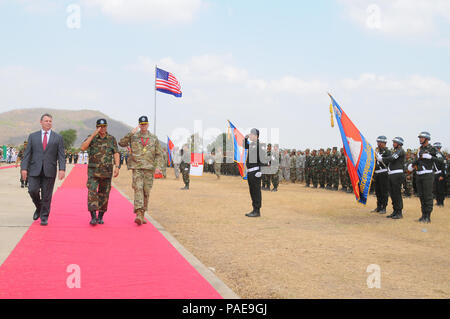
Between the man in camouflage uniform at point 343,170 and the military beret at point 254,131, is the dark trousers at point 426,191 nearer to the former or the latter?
the military beret at point 254,131

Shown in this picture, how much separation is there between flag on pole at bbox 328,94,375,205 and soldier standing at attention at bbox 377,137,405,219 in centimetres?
45

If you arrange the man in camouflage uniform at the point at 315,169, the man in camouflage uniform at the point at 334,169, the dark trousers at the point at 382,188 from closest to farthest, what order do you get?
the dark trousers at the point at 382,188, the man in camouflage uniform at the point at 334,169, the man in camouflage uniform at the point at 315,169

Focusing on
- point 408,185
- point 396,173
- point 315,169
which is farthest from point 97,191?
point 315,169

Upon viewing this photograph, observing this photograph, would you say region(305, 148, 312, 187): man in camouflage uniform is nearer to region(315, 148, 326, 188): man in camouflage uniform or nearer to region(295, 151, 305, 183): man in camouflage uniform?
region(315, 148, 326, 188): man in camouflage uniform

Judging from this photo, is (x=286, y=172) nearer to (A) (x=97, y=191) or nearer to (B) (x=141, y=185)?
(B) (x=141, y=185)

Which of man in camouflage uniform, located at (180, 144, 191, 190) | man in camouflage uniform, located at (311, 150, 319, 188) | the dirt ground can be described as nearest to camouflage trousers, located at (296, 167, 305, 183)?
man in camouflage uniform, located at (311, 150, 319, 188)

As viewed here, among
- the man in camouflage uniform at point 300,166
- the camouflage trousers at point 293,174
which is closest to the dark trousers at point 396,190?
the man in camouflage uniform at point 300,166

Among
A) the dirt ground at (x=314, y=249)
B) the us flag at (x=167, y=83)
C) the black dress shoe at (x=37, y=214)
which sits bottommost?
the dirt ground at (x=314, y=249)

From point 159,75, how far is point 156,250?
77.6 ft

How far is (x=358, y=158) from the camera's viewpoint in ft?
35.4

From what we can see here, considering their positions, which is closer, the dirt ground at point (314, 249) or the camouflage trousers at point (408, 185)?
the dirt ground at point (314, 249)

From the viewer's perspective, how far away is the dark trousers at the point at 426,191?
10.1m
